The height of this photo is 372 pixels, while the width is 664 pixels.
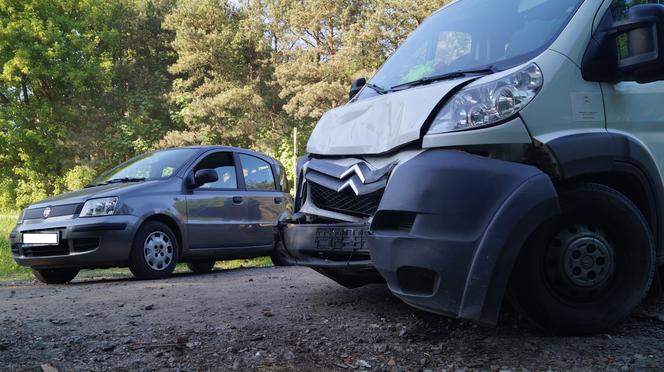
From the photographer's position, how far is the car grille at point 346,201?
336 cm

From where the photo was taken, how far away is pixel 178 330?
353 centimetres

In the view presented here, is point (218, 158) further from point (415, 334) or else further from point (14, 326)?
point (415, 334)

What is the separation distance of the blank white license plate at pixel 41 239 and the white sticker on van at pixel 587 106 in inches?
213

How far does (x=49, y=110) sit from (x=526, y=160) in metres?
35.4

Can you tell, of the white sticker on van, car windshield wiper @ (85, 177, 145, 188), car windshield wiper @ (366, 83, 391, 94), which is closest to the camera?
the white sticker on van

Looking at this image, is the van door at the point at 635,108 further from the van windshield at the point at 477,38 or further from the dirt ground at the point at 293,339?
the dirt ground at the point at 293,339

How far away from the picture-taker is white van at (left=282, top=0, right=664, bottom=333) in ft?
9.18

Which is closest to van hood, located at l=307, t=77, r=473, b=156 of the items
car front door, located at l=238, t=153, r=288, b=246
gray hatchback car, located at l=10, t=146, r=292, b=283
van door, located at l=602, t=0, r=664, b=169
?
van door, located at l=602, t=0, r=664, b=169

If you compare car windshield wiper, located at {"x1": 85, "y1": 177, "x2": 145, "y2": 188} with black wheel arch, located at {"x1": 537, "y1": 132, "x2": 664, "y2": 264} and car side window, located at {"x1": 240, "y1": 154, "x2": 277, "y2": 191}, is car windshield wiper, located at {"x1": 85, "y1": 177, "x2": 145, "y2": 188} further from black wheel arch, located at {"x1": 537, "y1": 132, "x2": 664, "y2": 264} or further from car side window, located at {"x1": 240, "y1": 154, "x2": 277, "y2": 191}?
black wheel arch, located at {"x1": 537, "y1": 132, "x2": 664, "y2": 264}

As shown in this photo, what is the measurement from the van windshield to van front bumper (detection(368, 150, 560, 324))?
730 mm

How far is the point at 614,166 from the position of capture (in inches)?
123

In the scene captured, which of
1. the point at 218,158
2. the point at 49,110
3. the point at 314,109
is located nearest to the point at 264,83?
the point at 314,109

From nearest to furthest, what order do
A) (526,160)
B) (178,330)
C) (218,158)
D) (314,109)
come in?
(526,160) < (178,330) < (218,158) < (314,109)

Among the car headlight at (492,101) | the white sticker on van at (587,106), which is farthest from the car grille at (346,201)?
the white sticker on van at (587,106)
